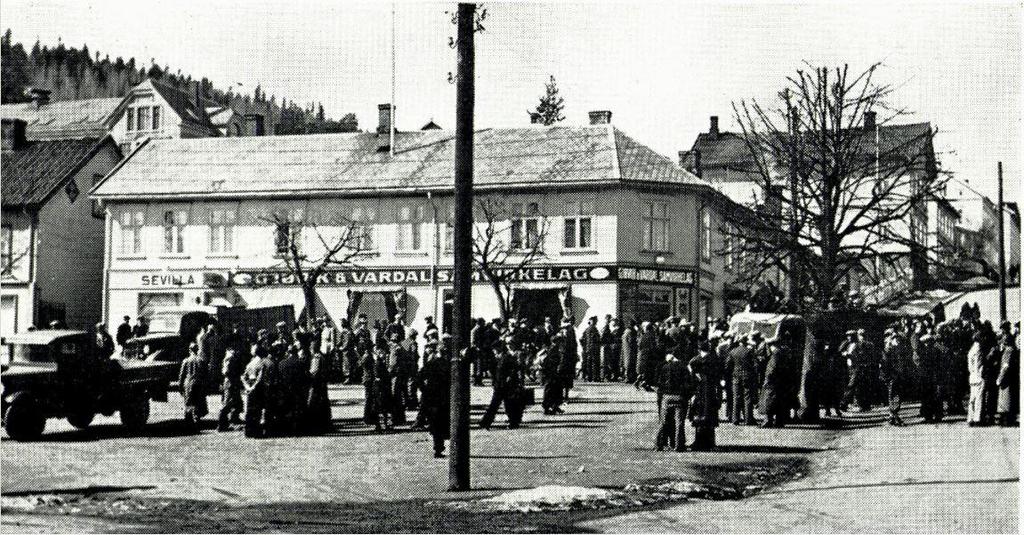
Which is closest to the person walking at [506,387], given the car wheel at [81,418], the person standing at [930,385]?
the car wheel at [81,418]

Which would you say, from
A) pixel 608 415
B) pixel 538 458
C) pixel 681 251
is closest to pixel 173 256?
pixel 681 251

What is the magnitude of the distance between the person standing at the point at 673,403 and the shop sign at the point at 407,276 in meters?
20.3

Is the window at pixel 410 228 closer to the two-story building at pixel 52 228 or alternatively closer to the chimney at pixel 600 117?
the chimney at pixel 600 117

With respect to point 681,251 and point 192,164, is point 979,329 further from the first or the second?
point 192,164

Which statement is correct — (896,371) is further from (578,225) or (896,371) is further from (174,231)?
(174,231)

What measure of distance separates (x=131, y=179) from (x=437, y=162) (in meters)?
11.2

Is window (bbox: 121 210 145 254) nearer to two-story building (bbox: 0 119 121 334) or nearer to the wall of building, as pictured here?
two-story building (bbox: 0 119 121 334)

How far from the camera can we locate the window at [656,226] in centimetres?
3909

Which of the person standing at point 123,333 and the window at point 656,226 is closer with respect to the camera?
the person standing at point 123,333

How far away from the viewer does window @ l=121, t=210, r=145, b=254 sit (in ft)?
137

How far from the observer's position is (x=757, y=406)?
20969mm

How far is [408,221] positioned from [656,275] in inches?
338

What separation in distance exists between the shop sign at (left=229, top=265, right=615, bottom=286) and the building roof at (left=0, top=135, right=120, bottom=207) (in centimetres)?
685

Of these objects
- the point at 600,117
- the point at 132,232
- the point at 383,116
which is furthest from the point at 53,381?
the point at 383,116
